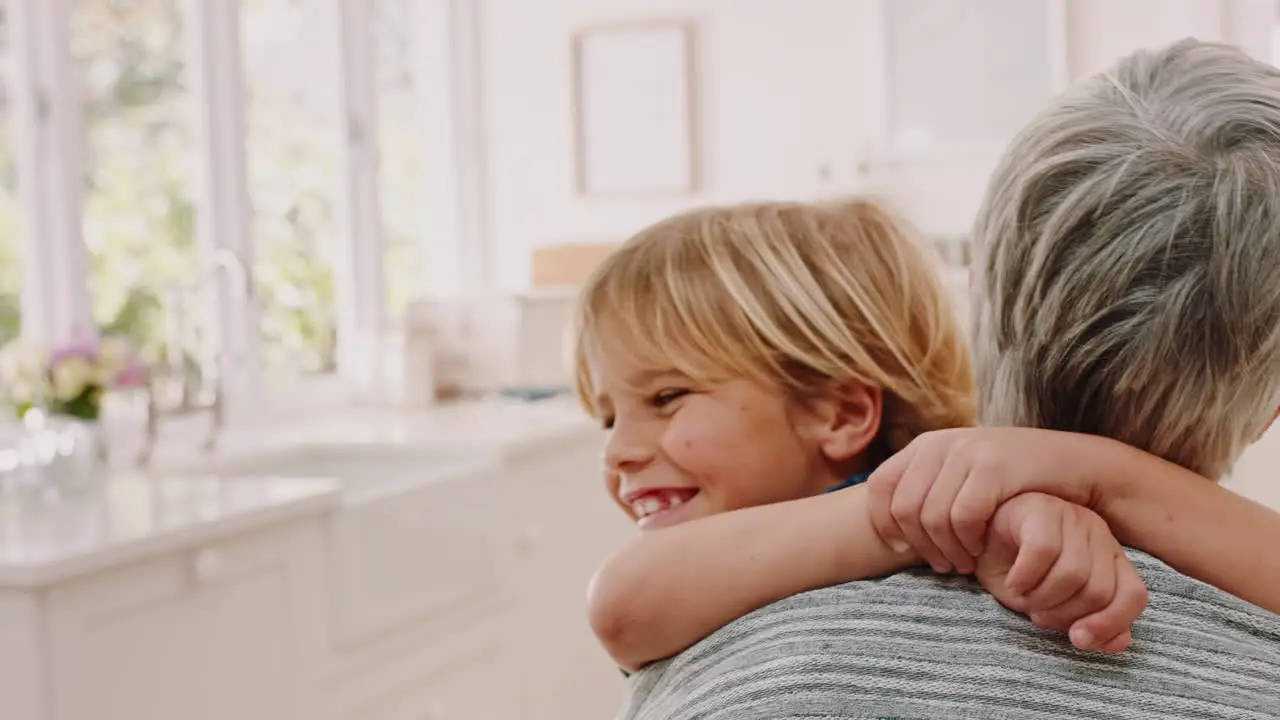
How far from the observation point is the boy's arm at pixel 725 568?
76cm

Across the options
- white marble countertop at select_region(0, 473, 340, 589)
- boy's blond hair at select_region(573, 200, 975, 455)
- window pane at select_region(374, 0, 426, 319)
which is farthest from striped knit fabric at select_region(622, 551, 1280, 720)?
window pane at select_region(374, 0, 426, 319)

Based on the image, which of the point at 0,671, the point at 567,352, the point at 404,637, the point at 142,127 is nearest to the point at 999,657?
the point at 567,352

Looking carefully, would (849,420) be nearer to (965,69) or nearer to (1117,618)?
(1117,618)

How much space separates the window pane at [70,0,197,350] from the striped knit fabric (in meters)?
2.55

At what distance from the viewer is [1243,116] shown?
722 millimetres

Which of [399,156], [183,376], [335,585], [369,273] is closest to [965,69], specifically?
[399,156]

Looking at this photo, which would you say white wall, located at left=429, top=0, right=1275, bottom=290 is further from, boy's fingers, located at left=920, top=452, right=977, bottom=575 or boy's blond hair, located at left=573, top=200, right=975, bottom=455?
boy's fingers, located at left=920, top=452, right=977, bottom=575

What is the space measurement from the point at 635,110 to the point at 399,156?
818 millimetres

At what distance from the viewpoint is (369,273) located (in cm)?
411

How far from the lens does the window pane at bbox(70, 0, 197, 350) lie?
3.01 meters

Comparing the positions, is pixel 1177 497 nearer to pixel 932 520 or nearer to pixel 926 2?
pixel 932 520

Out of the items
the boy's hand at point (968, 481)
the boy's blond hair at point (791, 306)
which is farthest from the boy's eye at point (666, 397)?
the boy's hand at point (968, 481)

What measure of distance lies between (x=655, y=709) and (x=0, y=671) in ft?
4.28

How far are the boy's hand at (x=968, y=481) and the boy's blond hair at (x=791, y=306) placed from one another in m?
0.25
